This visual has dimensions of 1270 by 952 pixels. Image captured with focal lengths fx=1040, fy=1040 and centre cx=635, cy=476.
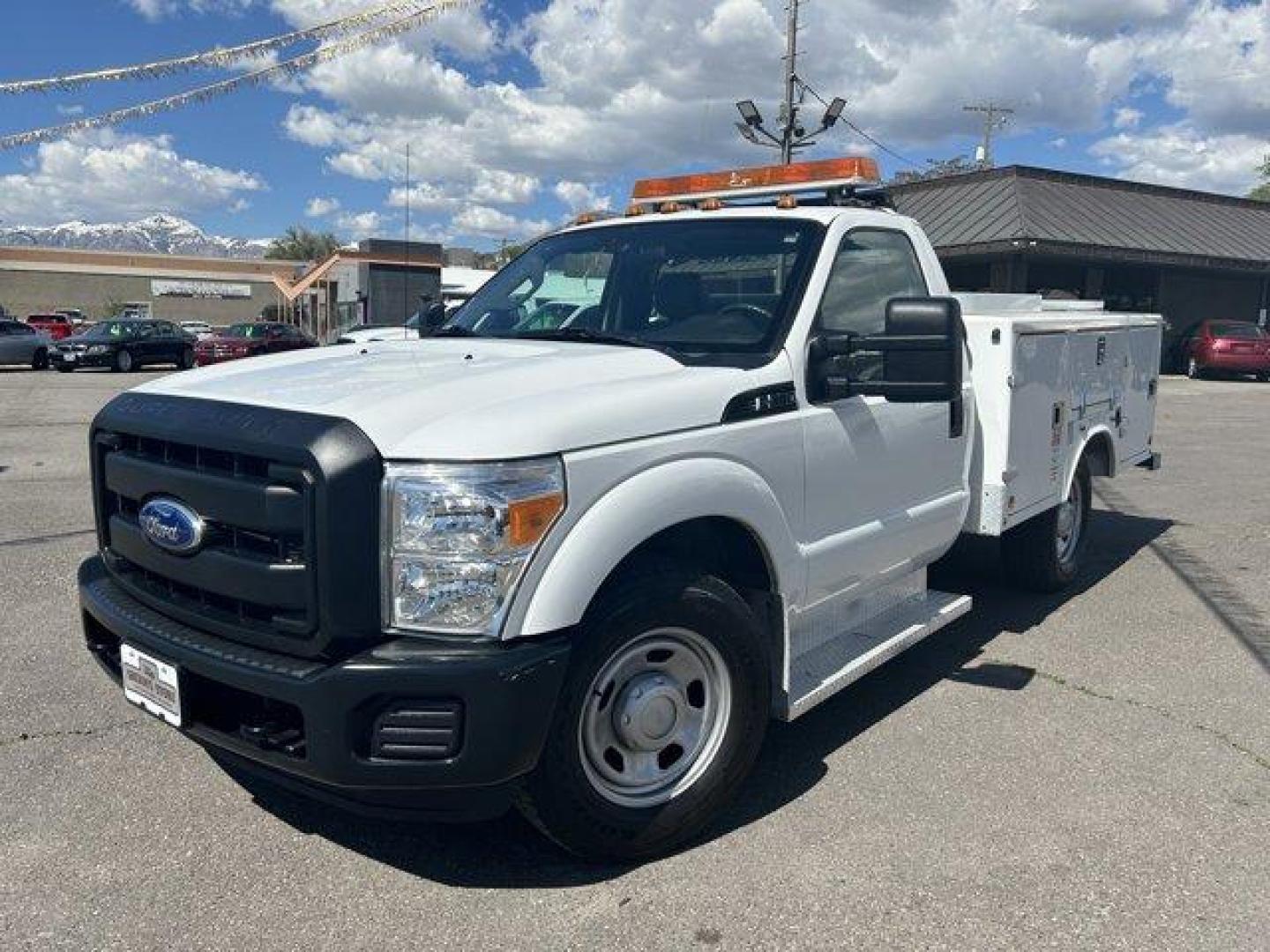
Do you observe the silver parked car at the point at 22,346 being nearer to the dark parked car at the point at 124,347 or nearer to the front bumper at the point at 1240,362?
the dark parked car at the point at 124,347

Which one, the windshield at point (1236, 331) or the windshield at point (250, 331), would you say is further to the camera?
the windshield at point (250, 331)

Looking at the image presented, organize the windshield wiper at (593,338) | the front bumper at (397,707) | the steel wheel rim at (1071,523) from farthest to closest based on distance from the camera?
the steel wheel rim at (1071,523) → the windshield wiper at (593,338) → the front bumper at (397,707)

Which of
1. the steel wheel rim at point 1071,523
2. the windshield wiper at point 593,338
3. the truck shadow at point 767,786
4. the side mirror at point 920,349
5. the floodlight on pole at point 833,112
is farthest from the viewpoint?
the floodlight on pole at point 833,112

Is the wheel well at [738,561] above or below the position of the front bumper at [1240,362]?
below

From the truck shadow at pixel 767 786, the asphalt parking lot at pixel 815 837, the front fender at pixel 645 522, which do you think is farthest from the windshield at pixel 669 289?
the asphalt parking lot at pixel 815 837

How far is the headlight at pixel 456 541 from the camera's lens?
101 inches

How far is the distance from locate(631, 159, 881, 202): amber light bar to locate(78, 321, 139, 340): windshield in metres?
26.4

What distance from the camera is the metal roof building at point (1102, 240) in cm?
2408

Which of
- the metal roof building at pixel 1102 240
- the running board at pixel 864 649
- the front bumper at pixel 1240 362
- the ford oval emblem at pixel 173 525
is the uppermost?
the metal roof building at pixel 1102 240

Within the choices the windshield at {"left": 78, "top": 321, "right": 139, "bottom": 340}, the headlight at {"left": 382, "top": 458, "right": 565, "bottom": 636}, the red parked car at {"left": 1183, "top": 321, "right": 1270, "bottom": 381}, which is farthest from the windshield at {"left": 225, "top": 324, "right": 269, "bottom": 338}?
the headlight at {"left": 382, "top": 458, "right": 565, "bottom": 636}

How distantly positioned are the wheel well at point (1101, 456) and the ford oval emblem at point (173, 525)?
5098mm

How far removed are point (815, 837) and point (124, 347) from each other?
2857 centimetres

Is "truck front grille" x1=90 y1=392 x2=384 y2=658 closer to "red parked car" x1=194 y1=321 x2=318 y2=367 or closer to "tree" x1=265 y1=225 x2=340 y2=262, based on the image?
"red parked car" x1=194 y1=321 x2=318 y2=367

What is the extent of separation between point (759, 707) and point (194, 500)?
1822mm
